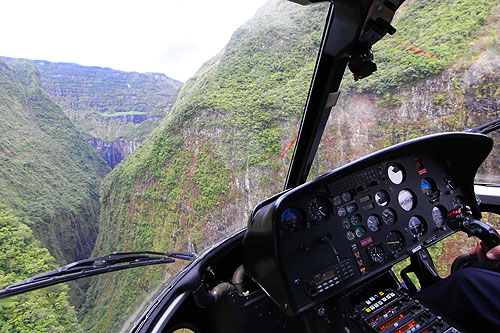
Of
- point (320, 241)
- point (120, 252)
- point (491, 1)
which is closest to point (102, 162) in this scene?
point (120, 252)

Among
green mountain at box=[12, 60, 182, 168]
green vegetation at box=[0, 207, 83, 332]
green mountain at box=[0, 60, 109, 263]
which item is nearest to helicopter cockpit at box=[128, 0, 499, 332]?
green vegetation at box=[0, 207, 83, 332]

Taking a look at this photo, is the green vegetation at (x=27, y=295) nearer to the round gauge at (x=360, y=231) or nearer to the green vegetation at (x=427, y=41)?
the round gauge at (x=360, y=231)

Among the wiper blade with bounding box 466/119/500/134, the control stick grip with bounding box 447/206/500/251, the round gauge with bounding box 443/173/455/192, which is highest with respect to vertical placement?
the wiper blade with bounding box 466/119/500/134

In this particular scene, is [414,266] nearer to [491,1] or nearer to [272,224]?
[272,224]

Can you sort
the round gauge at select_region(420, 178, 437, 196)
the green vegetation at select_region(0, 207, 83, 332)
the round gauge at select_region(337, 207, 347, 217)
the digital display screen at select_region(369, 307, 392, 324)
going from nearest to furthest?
the green vegetation at select_region(0, 207, 83, 332)
the digital display screen at select_region(369, 307, 392, 324)
the round gauge at select_region(337, 207, 347, 217)
the round gauge at select_region(420, 178, 437, 196)

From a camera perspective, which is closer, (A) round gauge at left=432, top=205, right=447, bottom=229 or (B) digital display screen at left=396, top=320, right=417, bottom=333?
(B) digital display screen at left=396, top=320, right=417, bottom=333

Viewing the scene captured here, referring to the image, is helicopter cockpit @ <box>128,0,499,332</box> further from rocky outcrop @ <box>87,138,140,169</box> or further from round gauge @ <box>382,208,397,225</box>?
rocky outcrop @ <box>87,138,140,169</box>

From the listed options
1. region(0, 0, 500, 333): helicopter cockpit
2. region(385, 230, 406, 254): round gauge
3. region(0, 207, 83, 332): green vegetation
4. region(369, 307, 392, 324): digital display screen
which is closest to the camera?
region(0, 207, 83, 332): green vegetation
